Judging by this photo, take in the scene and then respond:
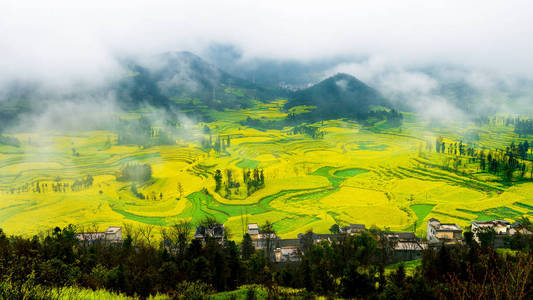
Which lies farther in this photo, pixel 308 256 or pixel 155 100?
pixel 155 100

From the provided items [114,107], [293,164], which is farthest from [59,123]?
[293,164]

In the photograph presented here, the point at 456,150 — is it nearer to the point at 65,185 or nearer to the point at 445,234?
the point at 445,234

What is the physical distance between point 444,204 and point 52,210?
178 ft

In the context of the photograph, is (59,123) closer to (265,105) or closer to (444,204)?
(265,105)

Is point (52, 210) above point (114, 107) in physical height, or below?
below

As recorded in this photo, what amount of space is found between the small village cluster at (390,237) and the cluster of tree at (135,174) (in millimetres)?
24212

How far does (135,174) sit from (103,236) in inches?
1055

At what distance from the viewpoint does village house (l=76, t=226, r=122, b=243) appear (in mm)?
32000

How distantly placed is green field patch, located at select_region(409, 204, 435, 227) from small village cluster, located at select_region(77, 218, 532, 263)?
564 cm

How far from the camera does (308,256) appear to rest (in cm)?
2627

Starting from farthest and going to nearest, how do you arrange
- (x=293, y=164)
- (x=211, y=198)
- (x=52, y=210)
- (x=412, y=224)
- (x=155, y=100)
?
(x=155, y=100) → (x=293, y=164) → (x=211, y=198) → (x=52, y=210) → (x=412, y=224)

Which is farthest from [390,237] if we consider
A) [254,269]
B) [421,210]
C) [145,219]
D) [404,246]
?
[145,219]

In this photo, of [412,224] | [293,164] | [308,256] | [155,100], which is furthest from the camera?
[155,100]

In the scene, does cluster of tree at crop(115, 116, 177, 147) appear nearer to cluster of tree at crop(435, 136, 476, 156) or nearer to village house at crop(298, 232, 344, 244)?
village house at crop(298, 232, 344, 244)
